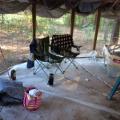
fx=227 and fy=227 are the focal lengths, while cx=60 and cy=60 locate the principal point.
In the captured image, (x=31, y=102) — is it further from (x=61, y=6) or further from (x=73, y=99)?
(x=61, y=6)

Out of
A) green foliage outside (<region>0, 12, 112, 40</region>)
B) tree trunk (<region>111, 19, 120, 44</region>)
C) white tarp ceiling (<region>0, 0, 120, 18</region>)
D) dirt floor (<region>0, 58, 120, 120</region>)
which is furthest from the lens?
tree trunk (<region>111, 19, 120, 44</region>)

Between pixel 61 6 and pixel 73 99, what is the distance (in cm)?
268

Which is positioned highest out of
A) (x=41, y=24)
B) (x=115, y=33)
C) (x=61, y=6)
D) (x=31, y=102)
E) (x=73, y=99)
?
(x=61, y=6)

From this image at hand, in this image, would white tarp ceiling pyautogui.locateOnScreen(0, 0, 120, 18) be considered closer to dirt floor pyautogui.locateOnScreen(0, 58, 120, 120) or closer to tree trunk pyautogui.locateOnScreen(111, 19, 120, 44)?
tree trunk pyautogui.locateOnScreen(111, 19, 120, 44)

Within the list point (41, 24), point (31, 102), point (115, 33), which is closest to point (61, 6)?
point (41, 24)

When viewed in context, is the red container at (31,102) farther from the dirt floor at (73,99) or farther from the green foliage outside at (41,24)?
the green foliage outside at (41,24)

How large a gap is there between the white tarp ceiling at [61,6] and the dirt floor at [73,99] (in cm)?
141

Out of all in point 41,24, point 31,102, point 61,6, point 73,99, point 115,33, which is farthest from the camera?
point 115,33

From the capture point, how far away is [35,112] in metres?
3.30

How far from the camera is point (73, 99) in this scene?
3764mm

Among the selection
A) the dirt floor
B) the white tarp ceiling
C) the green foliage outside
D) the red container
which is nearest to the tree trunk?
the green foliage outside

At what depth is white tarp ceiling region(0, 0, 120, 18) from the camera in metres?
4.89

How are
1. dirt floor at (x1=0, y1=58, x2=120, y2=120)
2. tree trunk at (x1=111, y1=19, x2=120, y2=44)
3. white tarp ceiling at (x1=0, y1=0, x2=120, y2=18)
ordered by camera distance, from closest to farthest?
dirt floor at (x1=0, y1=58, x2=120, y2=120) → white tarp ceiling at (x1=0, y1=0, x2=120, y2=18) → tree trunk at (x1=111, y1=19, x2=120, y2=44)

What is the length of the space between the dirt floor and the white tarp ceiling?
141 cm
